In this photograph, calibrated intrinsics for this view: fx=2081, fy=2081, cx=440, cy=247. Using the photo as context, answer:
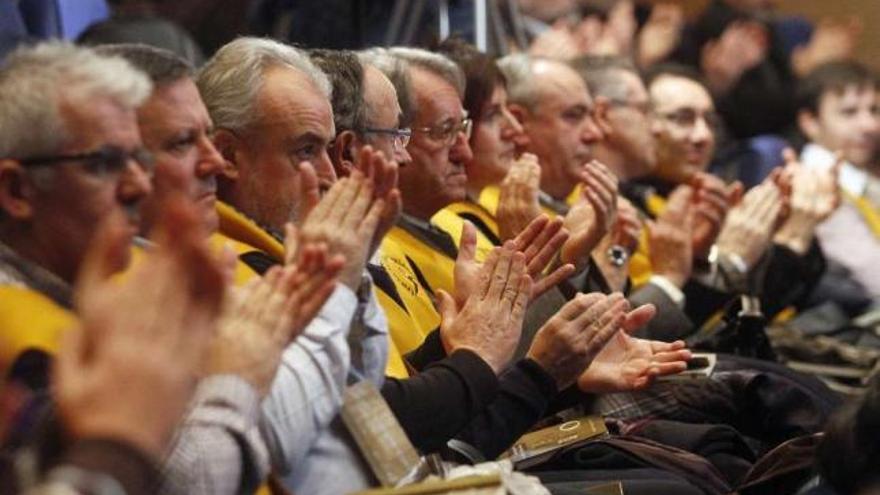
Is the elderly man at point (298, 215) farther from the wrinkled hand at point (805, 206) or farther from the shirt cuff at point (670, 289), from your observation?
the wrinkled hand at point (805, 206)

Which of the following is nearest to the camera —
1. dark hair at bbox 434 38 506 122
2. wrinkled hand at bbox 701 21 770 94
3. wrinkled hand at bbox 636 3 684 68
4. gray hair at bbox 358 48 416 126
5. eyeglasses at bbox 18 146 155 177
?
eyeglasses at bbox 18 146 155 177

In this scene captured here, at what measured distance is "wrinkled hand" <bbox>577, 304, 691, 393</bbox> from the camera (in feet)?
11.4

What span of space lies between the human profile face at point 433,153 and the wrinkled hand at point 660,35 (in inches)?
155

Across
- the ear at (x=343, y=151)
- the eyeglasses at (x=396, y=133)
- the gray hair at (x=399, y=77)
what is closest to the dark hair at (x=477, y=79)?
the gray hair at (x=399, y=77)

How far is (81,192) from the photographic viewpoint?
2.54m

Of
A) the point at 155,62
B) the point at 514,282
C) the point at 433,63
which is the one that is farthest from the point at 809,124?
the point at 155,62

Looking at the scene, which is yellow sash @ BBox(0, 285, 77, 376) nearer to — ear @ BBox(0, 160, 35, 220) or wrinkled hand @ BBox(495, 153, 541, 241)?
ear @ BBox(0, 160, 35, 220)

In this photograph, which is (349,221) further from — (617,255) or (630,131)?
(630,131)

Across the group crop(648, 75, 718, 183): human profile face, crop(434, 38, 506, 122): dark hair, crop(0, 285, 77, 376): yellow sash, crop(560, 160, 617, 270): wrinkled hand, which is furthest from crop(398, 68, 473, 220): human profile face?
crop(648, 75, 718, 183): human profile face

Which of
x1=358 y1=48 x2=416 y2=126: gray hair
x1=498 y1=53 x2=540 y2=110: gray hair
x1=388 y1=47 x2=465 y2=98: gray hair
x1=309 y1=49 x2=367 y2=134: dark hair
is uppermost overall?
x1=309 y1=49 x2=367 y2=134: dark hair

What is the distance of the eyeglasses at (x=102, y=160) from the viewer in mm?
2539

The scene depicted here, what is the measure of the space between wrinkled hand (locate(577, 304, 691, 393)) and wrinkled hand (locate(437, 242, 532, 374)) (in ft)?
1.12

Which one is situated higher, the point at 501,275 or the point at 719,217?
the point at 501,275

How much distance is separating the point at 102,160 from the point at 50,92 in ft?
0.35
